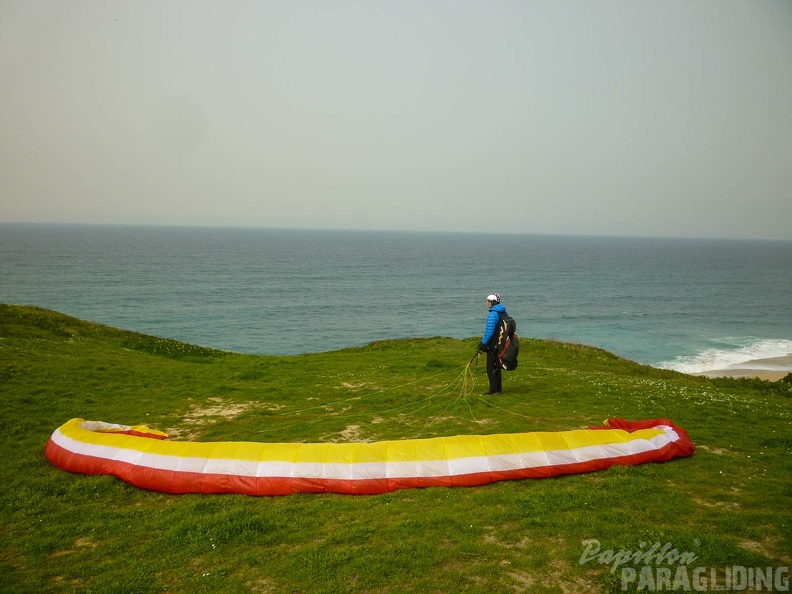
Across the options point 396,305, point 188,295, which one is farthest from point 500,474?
point 188,295

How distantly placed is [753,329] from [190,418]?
94183 mm

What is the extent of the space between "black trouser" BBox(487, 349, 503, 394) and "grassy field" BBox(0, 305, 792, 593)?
546 millimetres

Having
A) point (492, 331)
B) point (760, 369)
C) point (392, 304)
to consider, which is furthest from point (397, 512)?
point (392, 304)

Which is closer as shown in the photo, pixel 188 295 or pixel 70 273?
pixel 188 295

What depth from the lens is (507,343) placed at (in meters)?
17.2

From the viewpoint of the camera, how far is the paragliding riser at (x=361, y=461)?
11.1 m

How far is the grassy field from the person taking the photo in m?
8.15

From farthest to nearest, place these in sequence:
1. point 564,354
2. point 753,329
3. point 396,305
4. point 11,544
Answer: point 396,305
point 753,329
point 564,354
point 11,544

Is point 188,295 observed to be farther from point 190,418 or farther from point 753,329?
point 753,329

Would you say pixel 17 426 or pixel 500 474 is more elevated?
pixel 500 474

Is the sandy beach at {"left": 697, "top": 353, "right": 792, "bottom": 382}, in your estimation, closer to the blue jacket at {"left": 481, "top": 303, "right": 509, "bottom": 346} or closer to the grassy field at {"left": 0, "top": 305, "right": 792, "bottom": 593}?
the grassy field at {"left": 0, "top": 305, "right": 792, "bottom": 593}

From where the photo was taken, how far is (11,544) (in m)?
9.34

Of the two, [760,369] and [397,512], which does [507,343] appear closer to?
[397,512]

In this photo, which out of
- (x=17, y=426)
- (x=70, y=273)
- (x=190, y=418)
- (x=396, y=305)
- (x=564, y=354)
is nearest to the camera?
(x=17, y=426)
